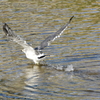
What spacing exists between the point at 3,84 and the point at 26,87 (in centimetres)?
66

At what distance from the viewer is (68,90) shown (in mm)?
7988

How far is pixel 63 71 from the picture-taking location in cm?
979

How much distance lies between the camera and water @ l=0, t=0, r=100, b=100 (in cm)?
811

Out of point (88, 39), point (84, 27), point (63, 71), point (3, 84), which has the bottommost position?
point (3, 84)

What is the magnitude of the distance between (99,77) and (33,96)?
2.05 meters

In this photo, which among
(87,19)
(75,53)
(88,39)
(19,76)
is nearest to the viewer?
(19,76)

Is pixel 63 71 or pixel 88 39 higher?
pixel 88 39

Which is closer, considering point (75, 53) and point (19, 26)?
point (75, 53)

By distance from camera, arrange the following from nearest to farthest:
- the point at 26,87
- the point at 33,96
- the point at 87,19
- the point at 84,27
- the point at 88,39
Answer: the point at 33,96 < the point at 26,87 < the point at 88,39 < the point at 84,27 < the point at 87,19

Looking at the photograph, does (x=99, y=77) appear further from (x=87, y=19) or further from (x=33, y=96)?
(x=87, y=19)

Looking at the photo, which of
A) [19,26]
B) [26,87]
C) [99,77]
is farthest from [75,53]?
[19,26]

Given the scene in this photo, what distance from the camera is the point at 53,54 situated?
11.0 meters

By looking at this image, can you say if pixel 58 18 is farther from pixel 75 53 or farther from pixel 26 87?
pixel 26 87

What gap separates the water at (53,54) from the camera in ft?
26.6
